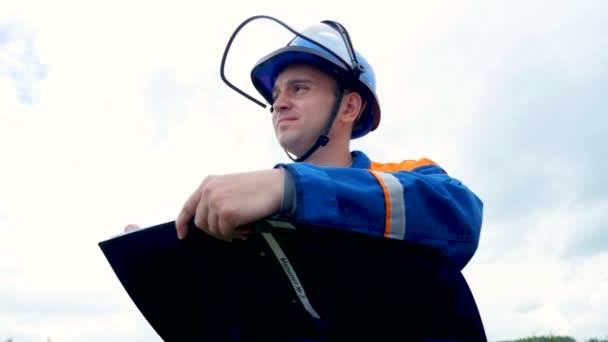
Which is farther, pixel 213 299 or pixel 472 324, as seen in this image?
Answer: pixel 213 299

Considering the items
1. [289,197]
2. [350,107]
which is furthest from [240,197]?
[350,107]

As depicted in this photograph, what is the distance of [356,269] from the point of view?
2.42 metres

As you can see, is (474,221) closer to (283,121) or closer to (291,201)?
(291,201)

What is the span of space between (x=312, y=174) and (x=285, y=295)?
2.27 feet

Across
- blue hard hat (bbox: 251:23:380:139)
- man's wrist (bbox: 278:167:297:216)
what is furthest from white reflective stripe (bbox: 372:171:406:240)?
blue hard hat (bbox: 251:23:380:139)

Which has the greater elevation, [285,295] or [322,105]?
[322,105]

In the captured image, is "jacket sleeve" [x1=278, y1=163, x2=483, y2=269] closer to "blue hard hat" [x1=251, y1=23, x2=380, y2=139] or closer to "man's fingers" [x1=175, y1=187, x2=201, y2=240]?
"man's fingers" [x1=175, y1=187, x2=201, y2=240]

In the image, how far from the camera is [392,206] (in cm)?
228

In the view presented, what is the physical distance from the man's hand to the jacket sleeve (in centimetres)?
8

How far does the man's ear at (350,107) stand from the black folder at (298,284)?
62.1 inches

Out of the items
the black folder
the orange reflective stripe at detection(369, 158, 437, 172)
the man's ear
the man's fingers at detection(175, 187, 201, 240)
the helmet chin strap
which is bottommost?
the black folder

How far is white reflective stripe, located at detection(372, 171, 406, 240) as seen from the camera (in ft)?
7.46

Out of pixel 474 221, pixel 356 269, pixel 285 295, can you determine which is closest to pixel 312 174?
pixel 356 269

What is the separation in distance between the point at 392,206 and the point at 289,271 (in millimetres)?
503
